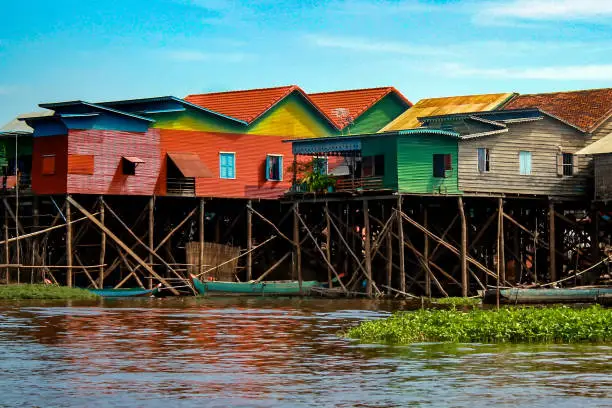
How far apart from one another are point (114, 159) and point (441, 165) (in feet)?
43.8

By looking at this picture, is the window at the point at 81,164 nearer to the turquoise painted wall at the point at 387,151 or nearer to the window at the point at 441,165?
the turquoise painted wall at the point at 387,151

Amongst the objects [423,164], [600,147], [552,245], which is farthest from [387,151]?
[600,147]

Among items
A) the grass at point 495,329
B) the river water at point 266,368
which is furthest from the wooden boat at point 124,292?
the grass at point 495,329

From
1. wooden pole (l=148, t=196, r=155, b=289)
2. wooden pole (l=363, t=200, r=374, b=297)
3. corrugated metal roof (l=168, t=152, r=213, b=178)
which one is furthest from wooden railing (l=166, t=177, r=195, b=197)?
wooden pole (l=363, t=200, r=374, b=297)

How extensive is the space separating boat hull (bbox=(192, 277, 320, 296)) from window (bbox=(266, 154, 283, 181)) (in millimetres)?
6894

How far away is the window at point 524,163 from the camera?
179 feet

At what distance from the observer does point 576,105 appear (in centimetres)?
5888

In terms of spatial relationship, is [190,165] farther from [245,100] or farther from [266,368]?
[266,368]

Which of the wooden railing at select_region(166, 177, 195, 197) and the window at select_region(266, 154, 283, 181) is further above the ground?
the window at select_region(266, 154, 283, 181)

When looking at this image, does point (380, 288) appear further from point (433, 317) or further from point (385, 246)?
point (433, 317)

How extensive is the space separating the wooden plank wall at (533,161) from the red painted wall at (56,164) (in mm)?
15934

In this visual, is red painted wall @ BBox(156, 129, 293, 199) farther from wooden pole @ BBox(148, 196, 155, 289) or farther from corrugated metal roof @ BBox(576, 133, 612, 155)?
corrugated metal roof @ BBox(576, 133, 612, 155)

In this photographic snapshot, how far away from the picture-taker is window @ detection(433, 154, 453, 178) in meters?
52.5

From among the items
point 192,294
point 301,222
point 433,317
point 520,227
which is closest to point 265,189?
point 301,222
